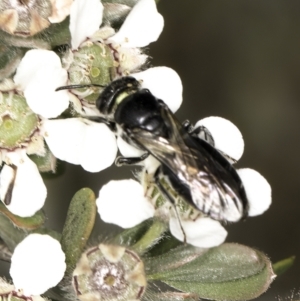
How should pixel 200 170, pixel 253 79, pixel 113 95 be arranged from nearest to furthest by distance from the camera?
1. pixel 200 170
2. pixel 113 95
3. pixel 253 79

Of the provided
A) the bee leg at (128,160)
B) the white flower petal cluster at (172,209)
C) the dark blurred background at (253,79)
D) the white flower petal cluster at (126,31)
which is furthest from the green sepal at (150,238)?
the dark blurred background at (253,79)

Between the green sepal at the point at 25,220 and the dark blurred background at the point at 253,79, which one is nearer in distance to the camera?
the green sepal at the point at 25,220

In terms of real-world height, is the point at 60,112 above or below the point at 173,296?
above

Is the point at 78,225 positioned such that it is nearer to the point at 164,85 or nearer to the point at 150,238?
the point at 150,238

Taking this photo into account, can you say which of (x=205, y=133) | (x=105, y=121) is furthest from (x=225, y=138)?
(x=105, y=121)

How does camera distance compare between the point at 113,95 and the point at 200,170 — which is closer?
the point at 200,170

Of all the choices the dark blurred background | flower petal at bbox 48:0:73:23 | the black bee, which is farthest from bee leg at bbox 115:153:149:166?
the dark blurred background

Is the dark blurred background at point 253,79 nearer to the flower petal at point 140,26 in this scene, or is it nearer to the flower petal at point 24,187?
the flower petal at point 140,26
